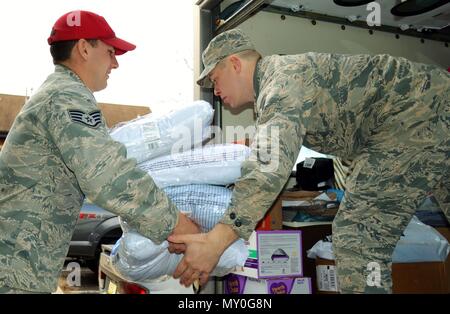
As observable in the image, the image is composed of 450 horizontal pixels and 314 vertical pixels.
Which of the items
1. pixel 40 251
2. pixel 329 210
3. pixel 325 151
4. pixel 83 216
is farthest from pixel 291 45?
pixel 83 216

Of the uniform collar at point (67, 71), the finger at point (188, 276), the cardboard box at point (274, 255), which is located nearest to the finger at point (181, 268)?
the finger at point (188, 276)

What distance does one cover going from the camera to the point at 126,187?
1.16 meters

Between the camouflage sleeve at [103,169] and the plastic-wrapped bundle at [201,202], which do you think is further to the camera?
the plastic-wrapped bundle at [201,202]

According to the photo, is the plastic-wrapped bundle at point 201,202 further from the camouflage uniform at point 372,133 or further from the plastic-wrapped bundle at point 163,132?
the camouflage uniform at point 372,133

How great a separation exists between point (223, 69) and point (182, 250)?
2.56 ft

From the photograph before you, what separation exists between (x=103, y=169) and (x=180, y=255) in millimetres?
462

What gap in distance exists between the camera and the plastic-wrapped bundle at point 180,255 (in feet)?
4.41

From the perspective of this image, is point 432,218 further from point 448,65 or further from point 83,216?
point 83,216

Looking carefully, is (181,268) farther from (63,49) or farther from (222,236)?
(63,49)

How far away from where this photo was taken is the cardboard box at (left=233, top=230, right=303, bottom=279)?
223 cm

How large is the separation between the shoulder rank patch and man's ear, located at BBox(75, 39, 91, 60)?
35cm

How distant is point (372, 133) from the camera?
63.9 inches

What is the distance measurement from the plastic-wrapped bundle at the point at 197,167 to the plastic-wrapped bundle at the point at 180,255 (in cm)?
3

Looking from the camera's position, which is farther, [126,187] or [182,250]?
[182,250]
